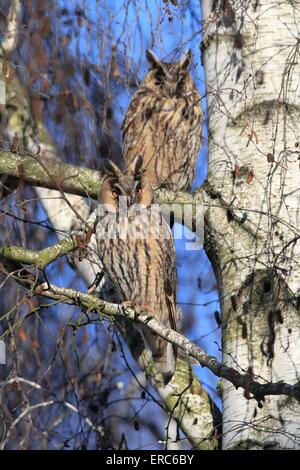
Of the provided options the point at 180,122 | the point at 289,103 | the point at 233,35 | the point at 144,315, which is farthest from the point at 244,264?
the point at 180,122

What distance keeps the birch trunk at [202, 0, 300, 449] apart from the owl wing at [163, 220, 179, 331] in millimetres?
523

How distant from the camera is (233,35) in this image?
369cm

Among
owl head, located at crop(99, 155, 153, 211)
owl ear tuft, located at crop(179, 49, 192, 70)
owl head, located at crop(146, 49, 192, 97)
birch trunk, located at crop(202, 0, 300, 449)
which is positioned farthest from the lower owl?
owl head, located at crop(146, 49, 192, 97)

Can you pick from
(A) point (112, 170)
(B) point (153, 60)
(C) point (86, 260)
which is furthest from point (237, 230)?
(B) point (153, 60)

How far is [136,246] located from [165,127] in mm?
916

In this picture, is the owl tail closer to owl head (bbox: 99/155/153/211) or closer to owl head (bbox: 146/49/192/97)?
owl head (bbox: 99/155/153/211)

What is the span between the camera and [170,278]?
4.10 m

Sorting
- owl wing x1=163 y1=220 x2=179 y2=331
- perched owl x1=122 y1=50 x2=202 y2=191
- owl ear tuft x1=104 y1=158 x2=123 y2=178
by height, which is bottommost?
owl wing x1=163 y1=220 x2=179 y2=331

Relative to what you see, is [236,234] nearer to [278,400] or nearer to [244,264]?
[244,264]

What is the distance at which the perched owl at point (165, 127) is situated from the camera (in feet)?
15.3

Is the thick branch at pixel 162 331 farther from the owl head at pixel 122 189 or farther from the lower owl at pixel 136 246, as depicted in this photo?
the owl head at pixel 122 189

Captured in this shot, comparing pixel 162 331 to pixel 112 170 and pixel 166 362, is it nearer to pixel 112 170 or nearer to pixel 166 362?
pixel 166 362

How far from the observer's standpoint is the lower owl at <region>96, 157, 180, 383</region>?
3.99m

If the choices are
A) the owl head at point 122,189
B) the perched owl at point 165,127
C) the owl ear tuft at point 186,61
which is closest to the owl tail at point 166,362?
the owl head at point 122,189
